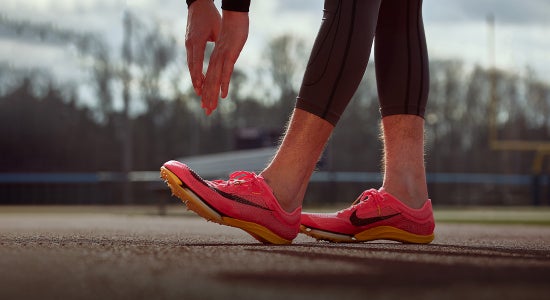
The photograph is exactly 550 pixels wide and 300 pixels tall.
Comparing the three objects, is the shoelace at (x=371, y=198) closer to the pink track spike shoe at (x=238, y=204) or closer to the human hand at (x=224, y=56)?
the pink track spike shoe at (x=238, y=204)

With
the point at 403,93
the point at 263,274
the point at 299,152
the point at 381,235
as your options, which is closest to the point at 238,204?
the point at 299,152

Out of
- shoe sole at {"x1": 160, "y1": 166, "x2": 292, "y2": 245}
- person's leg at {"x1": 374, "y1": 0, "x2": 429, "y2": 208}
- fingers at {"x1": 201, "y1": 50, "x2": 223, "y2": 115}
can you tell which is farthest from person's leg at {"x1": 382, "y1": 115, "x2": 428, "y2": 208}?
fingers at {"x1": 201, "y1": 50, "x2": 223, "y2": 115}

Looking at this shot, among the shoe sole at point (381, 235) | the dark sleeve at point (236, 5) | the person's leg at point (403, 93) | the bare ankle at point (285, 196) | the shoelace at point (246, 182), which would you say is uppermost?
the dark sleeve at point (236, 5)

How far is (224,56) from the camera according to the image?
6.02 ft

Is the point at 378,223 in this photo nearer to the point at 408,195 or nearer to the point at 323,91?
the point at 408,195

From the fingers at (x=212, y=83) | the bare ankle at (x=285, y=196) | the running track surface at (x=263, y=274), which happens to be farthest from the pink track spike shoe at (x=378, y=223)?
the running track surface at (x=263, y=274)

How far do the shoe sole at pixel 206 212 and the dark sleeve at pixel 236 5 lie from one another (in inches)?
15.9

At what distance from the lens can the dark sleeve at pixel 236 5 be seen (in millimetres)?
1855

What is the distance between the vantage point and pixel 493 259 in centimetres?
131

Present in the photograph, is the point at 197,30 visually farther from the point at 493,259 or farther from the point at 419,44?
the point at 493,259

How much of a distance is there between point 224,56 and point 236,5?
12cm

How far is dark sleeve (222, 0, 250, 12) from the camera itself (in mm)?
1855

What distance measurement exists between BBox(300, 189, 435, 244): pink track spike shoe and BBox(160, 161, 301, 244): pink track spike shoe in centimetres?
15

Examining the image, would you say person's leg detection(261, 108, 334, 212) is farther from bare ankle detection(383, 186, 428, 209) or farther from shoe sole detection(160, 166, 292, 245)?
bare ankle detection(383, 186, 428, 209)
